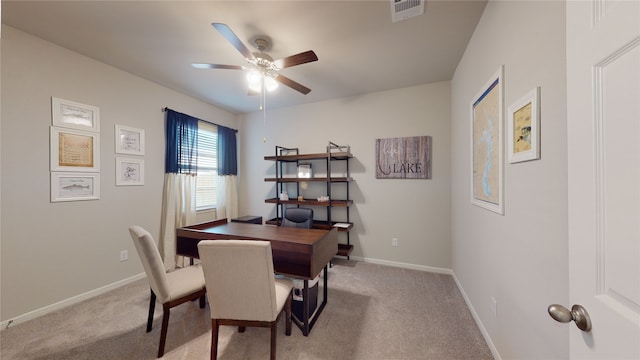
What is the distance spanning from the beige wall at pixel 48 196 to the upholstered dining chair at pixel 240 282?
208 cm

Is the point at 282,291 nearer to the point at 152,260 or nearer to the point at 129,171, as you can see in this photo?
the point at 152,260

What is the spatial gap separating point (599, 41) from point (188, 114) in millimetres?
4139

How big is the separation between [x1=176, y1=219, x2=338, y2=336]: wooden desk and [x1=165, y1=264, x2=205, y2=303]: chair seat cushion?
0.29m

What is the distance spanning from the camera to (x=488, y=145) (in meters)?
1.72

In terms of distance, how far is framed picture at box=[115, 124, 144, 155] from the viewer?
2.67m

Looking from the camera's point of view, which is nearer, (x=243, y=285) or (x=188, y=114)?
(x=243, y=285)

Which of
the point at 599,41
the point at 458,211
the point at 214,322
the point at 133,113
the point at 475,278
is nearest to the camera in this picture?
the point at 599,41

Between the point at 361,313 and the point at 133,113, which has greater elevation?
the point at 133,113

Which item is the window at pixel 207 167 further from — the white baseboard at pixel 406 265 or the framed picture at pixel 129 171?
the white baseboard at pixel 406 265

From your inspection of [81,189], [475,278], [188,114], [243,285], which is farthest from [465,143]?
[81,189]

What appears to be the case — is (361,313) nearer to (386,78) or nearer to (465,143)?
(465,143)

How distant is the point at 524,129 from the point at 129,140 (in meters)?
3.94

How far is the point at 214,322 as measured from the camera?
1521mm

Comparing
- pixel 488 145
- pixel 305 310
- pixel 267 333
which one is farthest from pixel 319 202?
pixel 488 145
